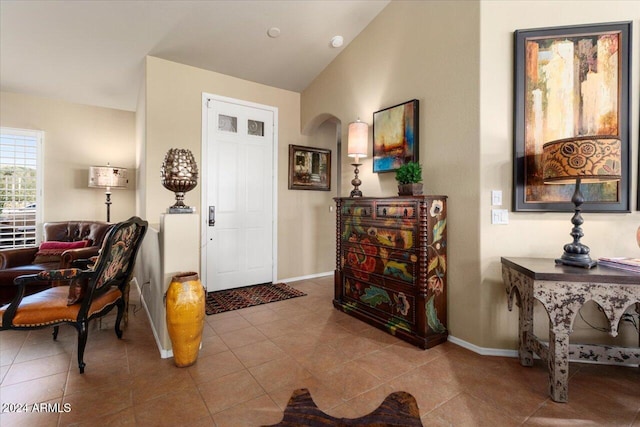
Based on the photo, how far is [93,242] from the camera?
3.69 m

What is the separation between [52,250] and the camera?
11.4ft

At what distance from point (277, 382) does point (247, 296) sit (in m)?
2.00

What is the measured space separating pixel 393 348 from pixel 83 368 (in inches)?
92.3

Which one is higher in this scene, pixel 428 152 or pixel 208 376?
pixel 428 152

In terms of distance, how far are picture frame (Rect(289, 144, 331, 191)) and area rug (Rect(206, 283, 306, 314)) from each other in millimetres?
1556

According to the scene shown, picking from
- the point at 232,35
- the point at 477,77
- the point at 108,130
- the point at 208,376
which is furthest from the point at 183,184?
the point at 108,130

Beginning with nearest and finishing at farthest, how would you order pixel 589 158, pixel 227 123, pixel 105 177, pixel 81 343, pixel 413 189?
pixel 589 158
pixel 81 343
pixel 413 189
pixel 227 123
pixel 105 177

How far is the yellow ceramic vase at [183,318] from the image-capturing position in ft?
6.97

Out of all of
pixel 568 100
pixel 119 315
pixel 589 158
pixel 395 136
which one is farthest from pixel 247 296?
pixel 568 100

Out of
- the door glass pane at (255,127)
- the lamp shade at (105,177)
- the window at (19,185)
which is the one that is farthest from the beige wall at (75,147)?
the door glass pane at (255,127)

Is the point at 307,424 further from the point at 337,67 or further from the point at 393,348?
the point at 337,67

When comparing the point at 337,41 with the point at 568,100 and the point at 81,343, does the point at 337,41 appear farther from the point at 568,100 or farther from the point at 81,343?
the point at 81,343

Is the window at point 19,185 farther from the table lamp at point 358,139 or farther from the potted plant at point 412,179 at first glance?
the potted plant at point 412,179

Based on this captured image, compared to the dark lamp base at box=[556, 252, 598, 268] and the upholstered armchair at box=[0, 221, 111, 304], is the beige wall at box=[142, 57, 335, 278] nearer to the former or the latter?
the upholstered armchair at box=[0, 221, 111, 304]
